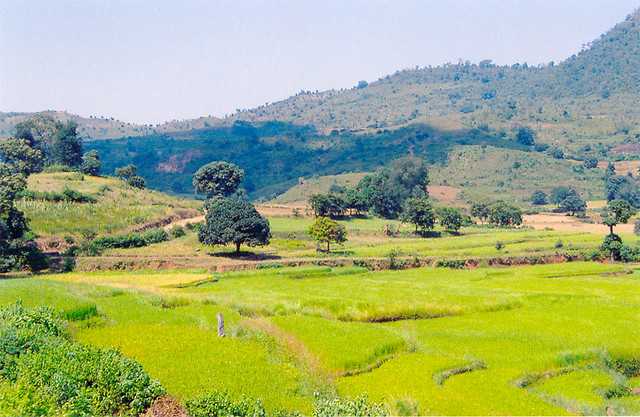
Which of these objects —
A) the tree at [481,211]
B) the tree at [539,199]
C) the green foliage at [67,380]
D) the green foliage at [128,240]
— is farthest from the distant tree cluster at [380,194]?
the green foliage at [67,380]

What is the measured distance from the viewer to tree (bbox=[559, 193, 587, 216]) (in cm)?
14275

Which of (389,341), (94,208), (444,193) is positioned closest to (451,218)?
(94,208)

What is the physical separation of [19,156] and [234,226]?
71386 millimetres

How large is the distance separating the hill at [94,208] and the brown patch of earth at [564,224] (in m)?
69.3

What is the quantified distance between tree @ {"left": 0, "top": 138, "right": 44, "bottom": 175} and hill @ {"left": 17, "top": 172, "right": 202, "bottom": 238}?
7.94m

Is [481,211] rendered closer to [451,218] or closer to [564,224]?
[564,224]

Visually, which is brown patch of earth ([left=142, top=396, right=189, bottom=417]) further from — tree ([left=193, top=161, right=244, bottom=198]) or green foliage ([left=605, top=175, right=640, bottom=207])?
green foliage ([left=605, top=175, right=640, bottom=207])

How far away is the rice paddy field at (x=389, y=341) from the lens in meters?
24.6

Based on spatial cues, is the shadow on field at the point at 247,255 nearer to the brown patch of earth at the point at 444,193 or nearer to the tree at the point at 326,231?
the tree at the point at 326,231

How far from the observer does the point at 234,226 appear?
75375 millimetres

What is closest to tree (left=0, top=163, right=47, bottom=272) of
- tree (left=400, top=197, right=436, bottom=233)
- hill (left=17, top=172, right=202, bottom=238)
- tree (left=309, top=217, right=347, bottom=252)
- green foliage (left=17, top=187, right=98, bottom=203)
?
hill (left=17, top=172, right=202, bottom=238)

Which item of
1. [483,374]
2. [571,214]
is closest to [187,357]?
[483,374]

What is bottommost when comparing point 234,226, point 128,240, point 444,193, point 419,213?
point 128,240

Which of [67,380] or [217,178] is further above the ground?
[217,178]
